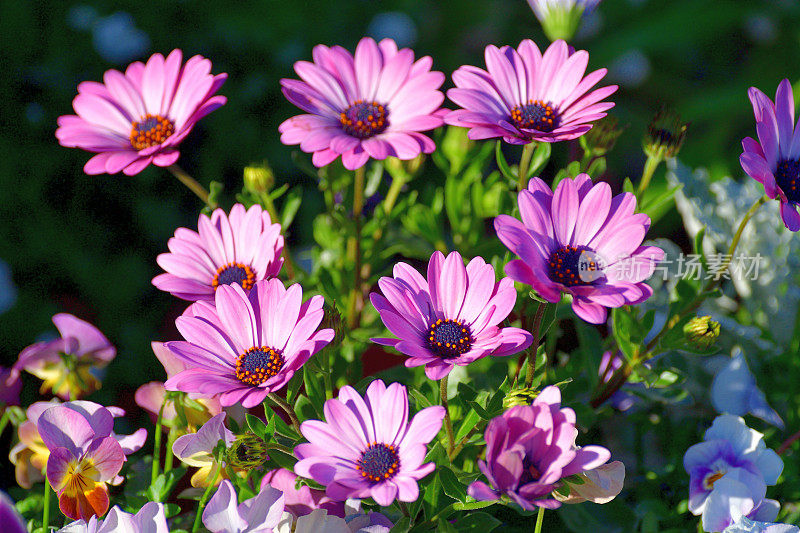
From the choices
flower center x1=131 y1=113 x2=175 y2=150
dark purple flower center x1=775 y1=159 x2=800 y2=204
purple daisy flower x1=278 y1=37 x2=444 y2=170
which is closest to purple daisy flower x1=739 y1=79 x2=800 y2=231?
dark purple flower center x1=775 y1=159 x2=800 y2=204

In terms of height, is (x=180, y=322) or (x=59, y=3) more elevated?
(x=59, y=3)

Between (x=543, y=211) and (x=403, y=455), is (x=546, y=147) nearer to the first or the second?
(x=543, y=211)

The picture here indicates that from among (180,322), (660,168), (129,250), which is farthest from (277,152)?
(180,322)

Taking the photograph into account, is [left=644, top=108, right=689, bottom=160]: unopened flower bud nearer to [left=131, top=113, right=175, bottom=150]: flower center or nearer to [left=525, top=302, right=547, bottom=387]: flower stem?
[left=525, top=302, right=547, bottom=387]: flower stem

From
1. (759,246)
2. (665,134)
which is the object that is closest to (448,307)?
(665,134)

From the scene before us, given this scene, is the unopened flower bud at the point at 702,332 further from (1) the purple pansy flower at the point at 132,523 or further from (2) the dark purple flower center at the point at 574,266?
(1) the purple pansy flower at the point at 132,523

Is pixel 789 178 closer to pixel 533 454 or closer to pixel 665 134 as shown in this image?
pixel 665 134

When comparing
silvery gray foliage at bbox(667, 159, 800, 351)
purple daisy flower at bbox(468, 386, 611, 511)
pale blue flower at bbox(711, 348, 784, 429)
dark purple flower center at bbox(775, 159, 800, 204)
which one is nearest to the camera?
purple daisy flower at bbox(468, 386, 611, 511)
